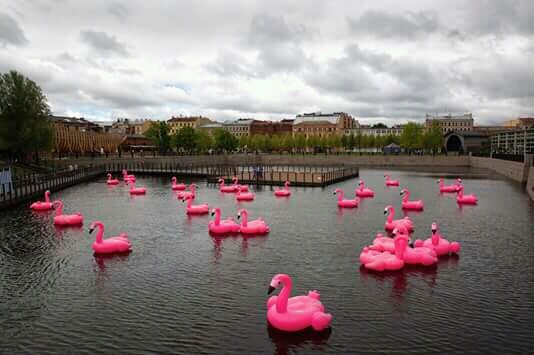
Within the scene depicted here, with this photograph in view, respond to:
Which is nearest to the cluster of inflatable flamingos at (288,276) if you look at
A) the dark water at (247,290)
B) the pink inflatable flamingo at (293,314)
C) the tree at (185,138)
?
the pink inflatable flamingo at (293,314)

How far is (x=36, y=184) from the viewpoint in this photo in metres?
51.7

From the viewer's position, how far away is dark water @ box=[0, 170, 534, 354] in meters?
15.0

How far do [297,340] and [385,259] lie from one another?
8055 millimetres

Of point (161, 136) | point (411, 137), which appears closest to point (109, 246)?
point (161, 136)

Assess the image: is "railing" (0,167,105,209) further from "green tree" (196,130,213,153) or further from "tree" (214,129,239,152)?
"tree" (214,129,239,152)

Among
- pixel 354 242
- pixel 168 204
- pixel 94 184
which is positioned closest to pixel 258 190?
pixel 168 204

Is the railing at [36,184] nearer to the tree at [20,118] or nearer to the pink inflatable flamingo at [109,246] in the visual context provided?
the tree at [20,118]

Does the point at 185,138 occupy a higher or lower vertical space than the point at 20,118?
lower

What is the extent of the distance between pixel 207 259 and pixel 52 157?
290 ft

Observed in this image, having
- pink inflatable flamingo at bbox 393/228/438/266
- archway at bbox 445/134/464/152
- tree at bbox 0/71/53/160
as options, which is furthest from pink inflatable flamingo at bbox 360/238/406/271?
archway at bbox 445/134/464/152

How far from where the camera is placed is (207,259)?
2414 cm

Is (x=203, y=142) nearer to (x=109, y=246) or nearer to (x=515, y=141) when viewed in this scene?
(x=515, y=141)

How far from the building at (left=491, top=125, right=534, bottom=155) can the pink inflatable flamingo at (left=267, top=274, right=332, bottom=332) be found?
261ft

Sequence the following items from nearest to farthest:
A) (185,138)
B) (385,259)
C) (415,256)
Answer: (385,259), (415,256), (185,138)
